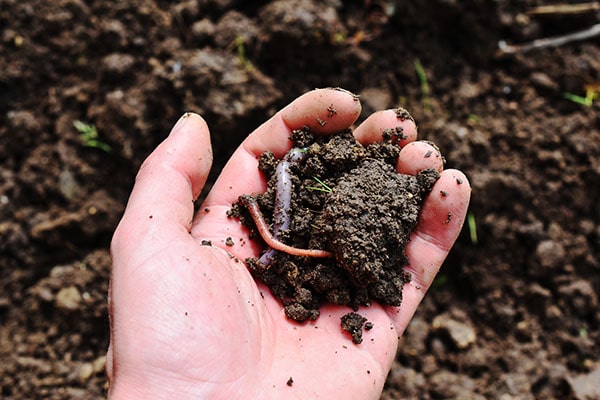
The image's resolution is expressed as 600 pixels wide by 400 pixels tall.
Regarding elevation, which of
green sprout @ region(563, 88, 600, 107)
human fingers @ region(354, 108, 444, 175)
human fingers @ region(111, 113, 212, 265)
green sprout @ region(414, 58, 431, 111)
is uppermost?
human fingers @ region(111, 113, 212, 265)

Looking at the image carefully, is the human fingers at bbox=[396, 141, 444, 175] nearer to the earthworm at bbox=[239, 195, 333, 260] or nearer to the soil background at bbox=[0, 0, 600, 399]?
the earthworm at bbox=[239, 195, 333, 260]

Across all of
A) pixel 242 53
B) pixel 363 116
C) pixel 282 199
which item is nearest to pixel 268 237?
pixel 282 199

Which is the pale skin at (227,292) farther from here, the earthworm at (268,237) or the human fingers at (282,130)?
the earthworm at (268,237)

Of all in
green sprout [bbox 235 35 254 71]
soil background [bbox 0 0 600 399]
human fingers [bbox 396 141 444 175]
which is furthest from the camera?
green sprout [bbox 235 35 254 71]

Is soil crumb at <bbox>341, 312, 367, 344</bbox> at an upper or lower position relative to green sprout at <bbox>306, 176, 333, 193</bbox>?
lower

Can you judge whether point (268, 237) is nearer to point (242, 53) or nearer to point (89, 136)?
point (242, 53)

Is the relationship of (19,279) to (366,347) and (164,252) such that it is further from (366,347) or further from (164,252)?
(366,347)

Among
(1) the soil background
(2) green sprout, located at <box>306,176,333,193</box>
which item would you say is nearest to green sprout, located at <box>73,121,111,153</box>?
(1) the soil background

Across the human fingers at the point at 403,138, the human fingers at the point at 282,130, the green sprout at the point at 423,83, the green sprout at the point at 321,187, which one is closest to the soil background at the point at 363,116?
the green sprout at the point at 423,83

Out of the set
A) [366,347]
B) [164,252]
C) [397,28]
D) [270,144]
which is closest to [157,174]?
[164,252]
